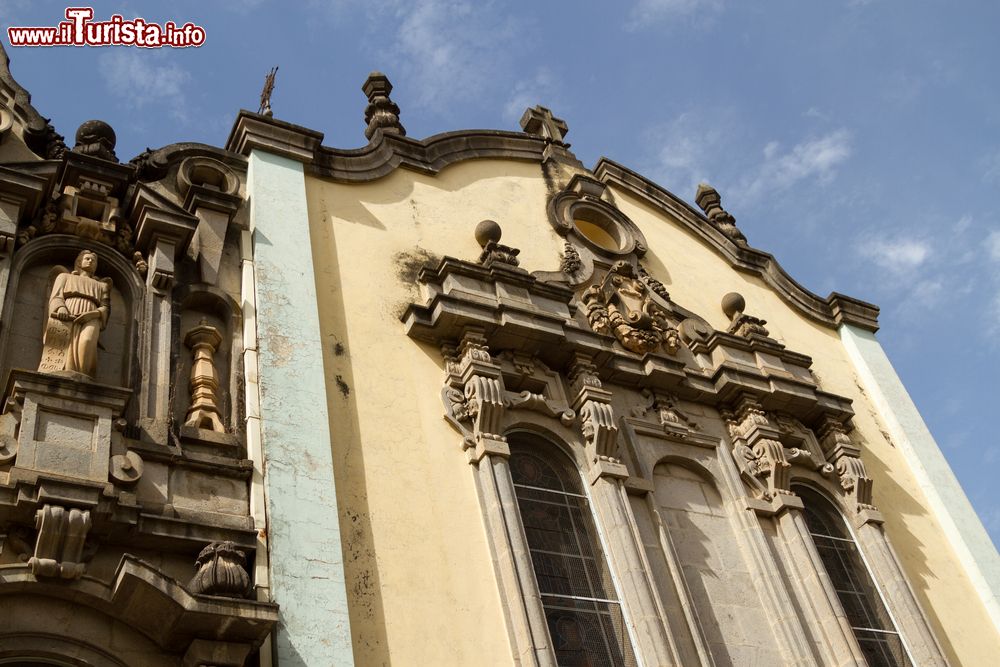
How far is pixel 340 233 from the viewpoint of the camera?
12.9 metres

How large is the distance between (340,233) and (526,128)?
513 cm

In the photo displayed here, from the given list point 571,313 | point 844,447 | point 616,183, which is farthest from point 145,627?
point 616,183

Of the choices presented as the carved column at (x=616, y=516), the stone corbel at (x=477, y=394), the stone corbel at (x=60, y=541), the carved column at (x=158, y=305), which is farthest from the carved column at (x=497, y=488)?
the stone corbel at (x=60, y=541)

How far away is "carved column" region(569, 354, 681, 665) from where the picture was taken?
1066 cm

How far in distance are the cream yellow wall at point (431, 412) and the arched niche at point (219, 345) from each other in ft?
2.95

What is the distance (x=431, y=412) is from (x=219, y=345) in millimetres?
2087

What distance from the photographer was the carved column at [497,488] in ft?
32.8

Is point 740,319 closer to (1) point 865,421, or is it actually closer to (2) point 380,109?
(1) point 865,421

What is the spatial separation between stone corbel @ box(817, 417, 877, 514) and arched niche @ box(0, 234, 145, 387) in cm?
810

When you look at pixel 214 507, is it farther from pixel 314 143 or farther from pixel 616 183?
pixel 616 183

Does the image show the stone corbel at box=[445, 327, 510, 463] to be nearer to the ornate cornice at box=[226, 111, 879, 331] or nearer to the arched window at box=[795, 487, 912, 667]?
the ornate cornice at box=[226, 111, 879, 331]

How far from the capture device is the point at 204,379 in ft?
34.4

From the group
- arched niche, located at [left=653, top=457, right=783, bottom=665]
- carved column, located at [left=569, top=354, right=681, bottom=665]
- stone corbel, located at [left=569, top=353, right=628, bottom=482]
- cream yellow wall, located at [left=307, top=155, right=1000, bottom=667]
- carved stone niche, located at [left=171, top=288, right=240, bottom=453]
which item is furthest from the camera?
stone corbel, located at [left=569, top=353, right=628, bottom=482]

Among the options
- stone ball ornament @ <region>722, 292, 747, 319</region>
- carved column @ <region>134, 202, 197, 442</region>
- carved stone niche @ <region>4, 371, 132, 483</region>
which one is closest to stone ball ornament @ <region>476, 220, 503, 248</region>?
stone ball ornament @ <region>722, 292, 747, 319</region>
